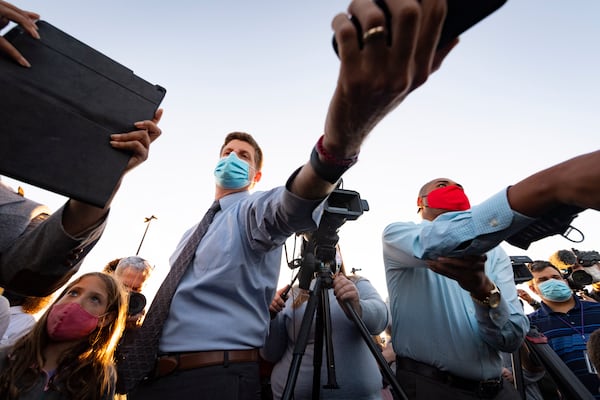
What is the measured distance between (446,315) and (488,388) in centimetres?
49

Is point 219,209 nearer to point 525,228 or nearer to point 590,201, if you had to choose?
point 525,228

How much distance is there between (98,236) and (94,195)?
466 mm

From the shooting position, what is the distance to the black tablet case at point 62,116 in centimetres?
86

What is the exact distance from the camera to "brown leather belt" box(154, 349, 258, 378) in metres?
1.52

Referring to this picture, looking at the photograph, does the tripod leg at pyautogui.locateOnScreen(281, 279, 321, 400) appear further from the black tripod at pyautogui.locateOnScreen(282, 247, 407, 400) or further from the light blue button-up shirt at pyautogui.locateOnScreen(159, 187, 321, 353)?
the light blue button-up shirt at pyautogui.locateOnScreen(159, 187, 321, 353)

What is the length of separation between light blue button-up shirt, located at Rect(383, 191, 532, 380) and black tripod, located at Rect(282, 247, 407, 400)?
0.50m

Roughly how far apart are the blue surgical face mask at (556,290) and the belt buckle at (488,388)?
2330mm

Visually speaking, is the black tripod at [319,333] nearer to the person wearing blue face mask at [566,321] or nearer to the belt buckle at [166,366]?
the belt buckle at [166,366]

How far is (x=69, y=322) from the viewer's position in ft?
6.95

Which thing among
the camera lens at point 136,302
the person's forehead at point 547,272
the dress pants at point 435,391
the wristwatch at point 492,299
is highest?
the person's forehead at point 547,272

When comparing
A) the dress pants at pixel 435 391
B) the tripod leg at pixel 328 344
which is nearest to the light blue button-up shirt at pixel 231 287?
the tripod leg at pixel 328 344

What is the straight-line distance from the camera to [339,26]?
0.64m

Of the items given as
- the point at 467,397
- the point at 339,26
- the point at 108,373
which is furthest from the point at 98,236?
the point at 467,397

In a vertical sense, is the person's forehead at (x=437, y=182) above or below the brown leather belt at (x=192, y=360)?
above
